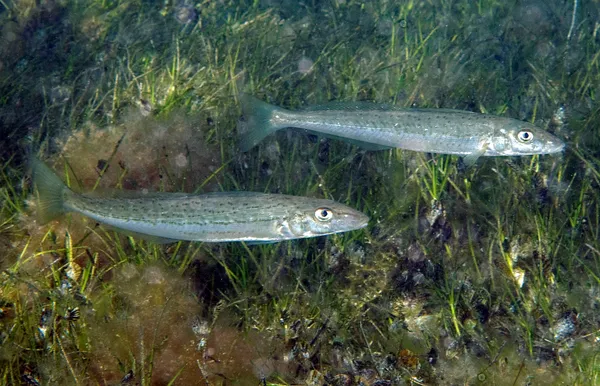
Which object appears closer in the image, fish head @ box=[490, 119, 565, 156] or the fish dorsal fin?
the fish dorsal fin

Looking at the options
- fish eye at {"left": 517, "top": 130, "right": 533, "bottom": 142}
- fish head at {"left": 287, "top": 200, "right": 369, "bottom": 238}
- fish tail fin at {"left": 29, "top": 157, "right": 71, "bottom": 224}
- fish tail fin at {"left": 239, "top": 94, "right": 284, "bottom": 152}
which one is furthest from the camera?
fish tail fin at {"left": 239, "top": 94, "right": 284, "bottom": 152}

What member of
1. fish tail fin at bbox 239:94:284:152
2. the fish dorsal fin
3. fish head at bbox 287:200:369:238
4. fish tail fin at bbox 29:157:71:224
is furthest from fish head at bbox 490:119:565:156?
fish tail fin at bbox 29:157:71:224

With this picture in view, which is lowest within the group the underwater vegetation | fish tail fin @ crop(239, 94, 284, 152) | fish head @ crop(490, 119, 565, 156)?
the underwater vegetation

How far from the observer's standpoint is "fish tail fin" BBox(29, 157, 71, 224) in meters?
3.96

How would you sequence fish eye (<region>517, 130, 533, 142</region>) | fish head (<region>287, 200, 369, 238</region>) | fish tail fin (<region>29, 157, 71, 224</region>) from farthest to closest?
Answer: 1. fish eye (<region>517, 130, 533, 142</region>)
2. fish head (<region>287, 200, 369, 238</region>)
3. fish tail fin (<region>29, 157, 71, 224</region>)

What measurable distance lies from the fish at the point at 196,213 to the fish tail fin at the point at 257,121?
1196 mm

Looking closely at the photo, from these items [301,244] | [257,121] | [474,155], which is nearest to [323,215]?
[301,244]

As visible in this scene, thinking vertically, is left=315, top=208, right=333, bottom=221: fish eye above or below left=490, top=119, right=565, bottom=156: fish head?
below

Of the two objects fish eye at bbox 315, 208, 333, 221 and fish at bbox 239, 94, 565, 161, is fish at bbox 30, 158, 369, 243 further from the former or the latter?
fish at bbox 239, 94, 565, 161

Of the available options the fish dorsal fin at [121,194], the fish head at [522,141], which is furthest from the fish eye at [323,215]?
the fish head at [522,141]

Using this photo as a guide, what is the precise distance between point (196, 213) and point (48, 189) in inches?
56.5

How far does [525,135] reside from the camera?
5035mm

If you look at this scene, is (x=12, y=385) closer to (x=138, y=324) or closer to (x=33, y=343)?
(x=33, y=343)

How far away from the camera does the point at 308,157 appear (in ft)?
19.3
